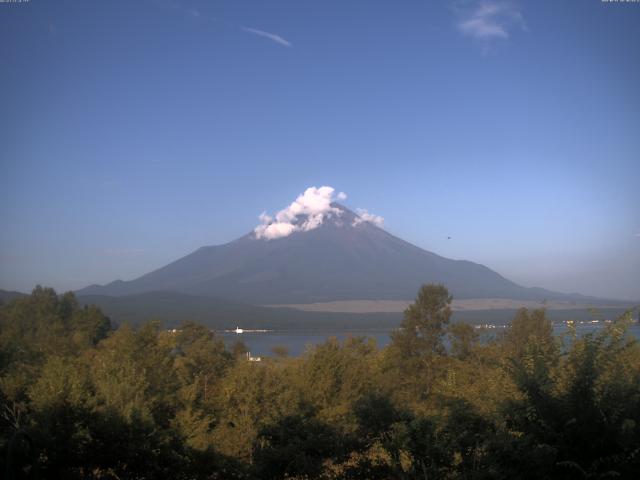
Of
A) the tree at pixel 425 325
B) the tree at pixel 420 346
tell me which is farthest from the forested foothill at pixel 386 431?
the tree at pixel 425 325

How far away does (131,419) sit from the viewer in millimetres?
9812

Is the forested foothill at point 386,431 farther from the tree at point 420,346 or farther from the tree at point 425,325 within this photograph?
the tree at point 425,325

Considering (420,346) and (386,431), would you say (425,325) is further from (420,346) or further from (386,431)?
(386,431)

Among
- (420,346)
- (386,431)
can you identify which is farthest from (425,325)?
(386,431)

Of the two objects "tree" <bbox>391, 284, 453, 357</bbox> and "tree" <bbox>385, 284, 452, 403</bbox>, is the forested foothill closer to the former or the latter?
"tree" <bbox>385, 284, 452, 403</bbox>

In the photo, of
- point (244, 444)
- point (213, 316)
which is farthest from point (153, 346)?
point (213, 316)

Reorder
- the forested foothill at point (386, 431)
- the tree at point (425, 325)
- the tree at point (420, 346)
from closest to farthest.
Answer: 1. the forested foothill at point (386, 431)
2. the tree at point (420, 346)
3. the tree at point (425, 325)

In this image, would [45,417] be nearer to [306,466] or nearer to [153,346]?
[306,466]

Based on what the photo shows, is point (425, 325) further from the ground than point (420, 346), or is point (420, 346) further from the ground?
point (425, 325)

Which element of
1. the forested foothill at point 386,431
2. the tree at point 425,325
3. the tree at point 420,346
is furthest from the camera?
the tree at point 425,325

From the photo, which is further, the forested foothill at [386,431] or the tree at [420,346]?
the tree at [420,346]

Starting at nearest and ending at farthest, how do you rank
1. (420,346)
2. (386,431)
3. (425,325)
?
(386,431) → (420,346) → (425,325)

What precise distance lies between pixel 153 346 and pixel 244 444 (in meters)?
12.3

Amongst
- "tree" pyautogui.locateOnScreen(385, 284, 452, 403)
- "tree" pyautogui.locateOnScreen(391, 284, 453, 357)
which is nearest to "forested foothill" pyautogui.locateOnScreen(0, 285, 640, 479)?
"tree" pyautogui.locateOnScreen(385, 284, 452, 403)
